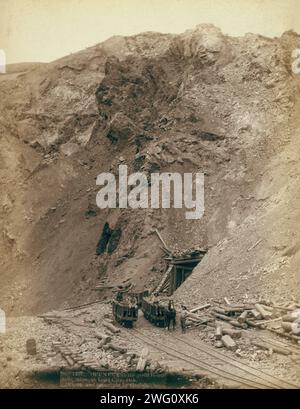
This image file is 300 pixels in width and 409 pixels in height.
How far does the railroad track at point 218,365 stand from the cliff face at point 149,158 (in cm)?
447

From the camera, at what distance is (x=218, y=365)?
45.3 ft

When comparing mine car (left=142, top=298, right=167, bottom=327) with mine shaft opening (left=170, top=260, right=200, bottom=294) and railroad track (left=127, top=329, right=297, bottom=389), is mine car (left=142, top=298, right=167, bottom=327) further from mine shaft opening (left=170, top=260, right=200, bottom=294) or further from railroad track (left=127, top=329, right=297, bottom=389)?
mine shaft opening (left=170, top=260, right=200, bottom=294)

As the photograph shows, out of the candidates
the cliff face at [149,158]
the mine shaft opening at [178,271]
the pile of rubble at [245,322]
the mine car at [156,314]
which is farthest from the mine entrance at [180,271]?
the pile of rubble at [245,322]

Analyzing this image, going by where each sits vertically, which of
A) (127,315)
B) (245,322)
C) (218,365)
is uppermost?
(245,322)

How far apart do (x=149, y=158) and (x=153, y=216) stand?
468 cm

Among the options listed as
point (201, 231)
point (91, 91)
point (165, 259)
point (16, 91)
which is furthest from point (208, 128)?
point (16, 91)

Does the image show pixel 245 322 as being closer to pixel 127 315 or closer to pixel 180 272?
pixel 127 315

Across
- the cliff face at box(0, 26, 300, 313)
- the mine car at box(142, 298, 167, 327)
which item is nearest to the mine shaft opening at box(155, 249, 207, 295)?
the cliff face at box(0, 26, 300, 313)

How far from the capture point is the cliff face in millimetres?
25297

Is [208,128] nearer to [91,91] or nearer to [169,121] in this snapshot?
[169,121]

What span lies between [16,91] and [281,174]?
25347 mm

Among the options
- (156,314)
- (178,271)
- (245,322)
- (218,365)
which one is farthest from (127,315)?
(178,271)

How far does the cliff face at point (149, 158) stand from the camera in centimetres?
2530
